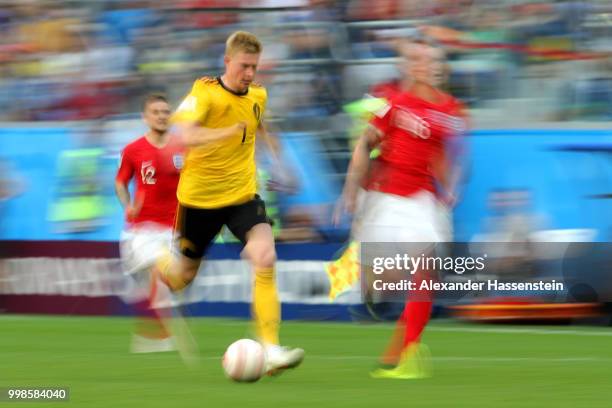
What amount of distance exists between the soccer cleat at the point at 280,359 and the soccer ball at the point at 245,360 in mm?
97

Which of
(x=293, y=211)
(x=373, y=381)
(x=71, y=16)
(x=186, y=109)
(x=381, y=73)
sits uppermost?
(x=71, y=16)

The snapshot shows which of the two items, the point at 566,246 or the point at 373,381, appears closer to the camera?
the point at 373,381

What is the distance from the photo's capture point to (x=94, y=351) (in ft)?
34.4

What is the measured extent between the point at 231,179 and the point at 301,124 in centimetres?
611

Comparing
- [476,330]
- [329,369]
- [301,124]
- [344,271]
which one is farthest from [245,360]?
[301,124]

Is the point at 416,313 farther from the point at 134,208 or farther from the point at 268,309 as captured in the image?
the point at 134,208

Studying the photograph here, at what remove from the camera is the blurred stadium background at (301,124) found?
529 inches

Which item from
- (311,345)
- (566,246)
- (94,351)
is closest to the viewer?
(94,351)

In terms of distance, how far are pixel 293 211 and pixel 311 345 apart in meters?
3.31

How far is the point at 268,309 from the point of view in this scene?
26.4ft

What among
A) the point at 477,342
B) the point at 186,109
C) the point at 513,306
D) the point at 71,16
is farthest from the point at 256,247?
the point at 71,16

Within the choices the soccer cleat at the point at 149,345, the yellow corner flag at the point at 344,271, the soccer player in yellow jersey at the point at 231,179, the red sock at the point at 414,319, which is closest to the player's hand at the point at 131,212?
the soccer cleat at the point at 149,345

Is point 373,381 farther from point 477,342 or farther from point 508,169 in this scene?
point 508,169

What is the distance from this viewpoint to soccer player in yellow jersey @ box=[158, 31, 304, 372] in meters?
8.09
